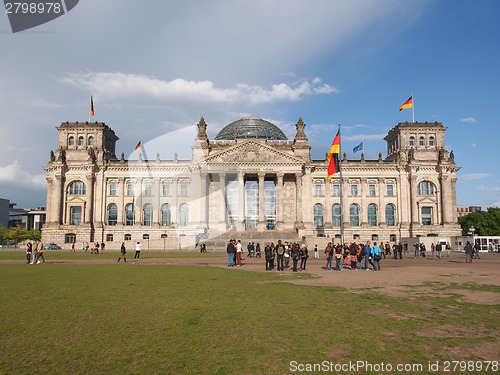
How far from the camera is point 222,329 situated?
428 inches

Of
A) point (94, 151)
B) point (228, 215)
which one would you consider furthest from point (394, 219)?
point (94, 151)

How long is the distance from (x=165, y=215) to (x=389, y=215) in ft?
155

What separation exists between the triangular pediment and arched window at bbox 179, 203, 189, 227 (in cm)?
1405

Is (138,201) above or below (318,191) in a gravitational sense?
below

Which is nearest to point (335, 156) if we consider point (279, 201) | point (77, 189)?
point (279, 201)

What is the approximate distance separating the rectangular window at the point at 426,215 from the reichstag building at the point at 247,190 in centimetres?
21

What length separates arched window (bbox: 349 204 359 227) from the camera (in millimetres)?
82750

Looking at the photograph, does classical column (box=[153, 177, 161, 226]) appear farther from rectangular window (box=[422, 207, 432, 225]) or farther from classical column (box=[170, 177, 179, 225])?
rectangular window (box=[422, 207, 432, 225])

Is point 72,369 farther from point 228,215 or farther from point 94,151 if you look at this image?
point 94,151

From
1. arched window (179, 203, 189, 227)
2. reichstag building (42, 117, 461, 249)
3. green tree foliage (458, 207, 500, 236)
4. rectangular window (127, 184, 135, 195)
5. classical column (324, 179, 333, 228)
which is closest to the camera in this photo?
reichstag building (42, 117, 461, 249)

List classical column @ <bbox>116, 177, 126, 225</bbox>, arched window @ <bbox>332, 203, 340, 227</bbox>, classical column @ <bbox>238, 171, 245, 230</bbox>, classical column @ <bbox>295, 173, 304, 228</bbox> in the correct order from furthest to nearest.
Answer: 1. classical column @ <bbox>116, 177, 126, 225</bbox>
2. arched window @ <bbox>332, 203, 340, 227</bbox>
3. classical column @ <bbox>295, 173, 304, 228</bbox>
4. classical column @ <bbox>238, 171, 245, 230</bbox>

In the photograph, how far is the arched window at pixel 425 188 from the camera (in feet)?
271

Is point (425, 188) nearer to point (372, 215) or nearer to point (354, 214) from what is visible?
point (372, 215)

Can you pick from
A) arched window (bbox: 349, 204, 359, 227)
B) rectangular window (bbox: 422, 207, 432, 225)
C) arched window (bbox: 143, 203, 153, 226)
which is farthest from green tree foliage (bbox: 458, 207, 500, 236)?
arched window (bbox: 143, 203, 153, 226)
